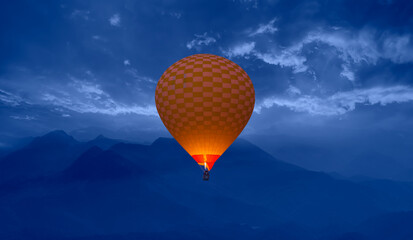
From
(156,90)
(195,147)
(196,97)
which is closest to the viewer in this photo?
(196,97)

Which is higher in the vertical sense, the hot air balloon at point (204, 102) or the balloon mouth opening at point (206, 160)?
the hot air balloon at point (204, 102)

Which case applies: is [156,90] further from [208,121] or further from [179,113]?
[208,121]

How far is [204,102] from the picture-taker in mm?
22844

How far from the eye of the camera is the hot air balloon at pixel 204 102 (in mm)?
23000

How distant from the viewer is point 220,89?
23125 millimetres

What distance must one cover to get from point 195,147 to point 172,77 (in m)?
6.37

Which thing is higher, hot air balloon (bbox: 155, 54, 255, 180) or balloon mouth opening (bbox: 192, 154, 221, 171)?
hot air balloon (bbox: 155, 54, 255, 180)

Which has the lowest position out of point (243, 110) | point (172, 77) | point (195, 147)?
point (195, 147)

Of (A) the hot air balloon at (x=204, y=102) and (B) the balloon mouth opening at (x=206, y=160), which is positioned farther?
(B) the balloon mouth opening at (x=206, y=160)

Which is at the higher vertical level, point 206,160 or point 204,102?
point 204,102

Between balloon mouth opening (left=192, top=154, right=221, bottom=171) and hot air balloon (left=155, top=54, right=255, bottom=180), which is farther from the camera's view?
balloon mouth opening (left=192, top=154, right=221, bottom=171)

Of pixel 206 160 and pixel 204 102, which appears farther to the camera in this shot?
pixel 206 160

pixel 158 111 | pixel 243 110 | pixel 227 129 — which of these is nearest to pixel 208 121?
pixel 227 129

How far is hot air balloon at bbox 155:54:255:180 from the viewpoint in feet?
75.5
